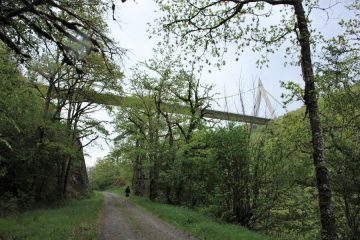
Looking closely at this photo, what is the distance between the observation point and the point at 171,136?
32.3 meters

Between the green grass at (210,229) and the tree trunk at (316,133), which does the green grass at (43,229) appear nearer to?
the green grass at (210,229)

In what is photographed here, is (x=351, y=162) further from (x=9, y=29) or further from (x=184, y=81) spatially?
(x=184, y=81)

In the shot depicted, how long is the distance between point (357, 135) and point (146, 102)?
25.0 metres

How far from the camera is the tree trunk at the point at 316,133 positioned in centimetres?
1024

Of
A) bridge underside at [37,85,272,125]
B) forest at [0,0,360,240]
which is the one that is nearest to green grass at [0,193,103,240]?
forest at [0,0,360,240]

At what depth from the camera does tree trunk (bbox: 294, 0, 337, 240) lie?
403 inches

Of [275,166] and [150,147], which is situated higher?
[150,147]

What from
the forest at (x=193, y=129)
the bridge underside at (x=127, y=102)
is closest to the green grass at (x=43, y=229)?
the forest at (x=193, y=129)

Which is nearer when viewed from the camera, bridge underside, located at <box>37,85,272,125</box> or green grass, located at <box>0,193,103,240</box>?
green grass, located at <box>0,193,103,240</box>

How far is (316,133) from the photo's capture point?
1068 cm

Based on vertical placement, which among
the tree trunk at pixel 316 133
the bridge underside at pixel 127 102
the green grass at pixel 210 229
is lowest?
the green grass at pixel 210 229

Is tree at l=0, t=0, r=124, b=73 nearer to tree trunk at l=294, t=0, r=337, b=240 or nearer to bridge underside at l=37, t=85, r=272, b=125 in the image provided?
tree trunk at l=294, t=0, r=337, b=240

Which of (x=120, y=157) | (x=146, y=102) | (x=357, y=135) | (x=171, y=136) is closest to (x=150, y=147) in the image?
(x=171, y=136)

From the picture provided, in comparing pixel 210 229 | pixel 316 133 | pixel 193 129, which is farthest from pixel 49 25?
pixel 193 129
